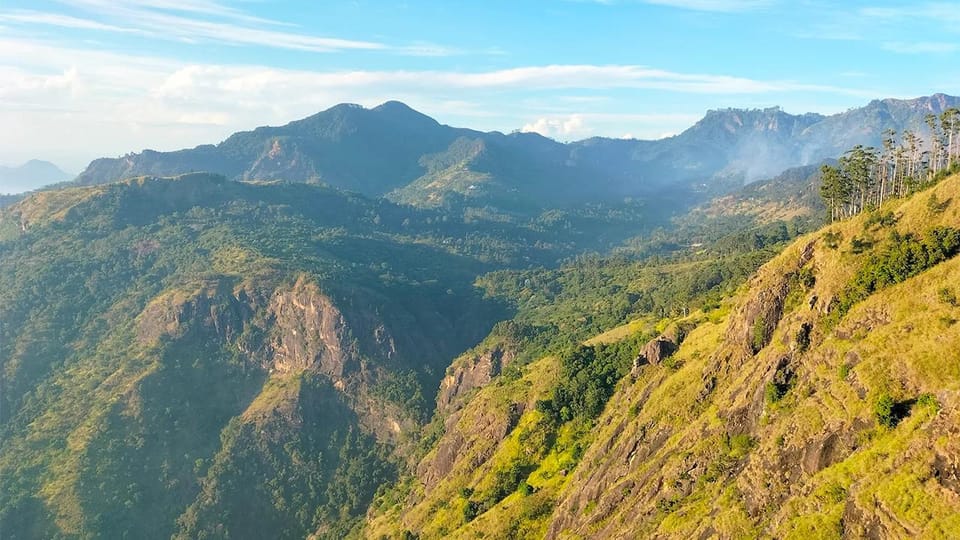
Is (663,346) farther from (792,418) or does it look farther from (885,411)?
(885,411)

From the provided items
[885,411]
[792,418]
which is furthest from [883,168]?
[885,411]

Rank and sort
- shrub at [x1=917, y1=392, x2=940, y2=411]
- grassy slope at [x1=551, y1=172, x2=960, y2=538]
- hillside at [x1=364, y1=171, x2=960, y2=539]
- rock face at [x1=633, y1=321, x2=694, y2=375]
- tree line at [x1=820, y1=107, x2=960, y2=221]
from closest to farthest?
grassy slope at [x1=551, y1=172, x2=960, y2=538]
hillside at [x1=364, y1=171, x2=960, y2=539]
shrub at [x1=917, y1=392, x2=940, y2=411]
tree line at [x1=820, y1=107, x2=960, y2=221]
rock face at [x1=633, y1=321, x2=694, y2=375]

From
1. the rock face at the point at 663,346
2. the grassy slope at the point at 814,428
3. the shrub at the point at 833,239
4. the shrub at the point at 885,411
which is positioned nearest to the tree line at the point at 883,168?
the shrub at the point at 833,239

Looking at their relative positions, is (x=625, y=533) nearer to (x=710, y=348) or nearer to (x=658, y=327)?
(x=710, y=348)

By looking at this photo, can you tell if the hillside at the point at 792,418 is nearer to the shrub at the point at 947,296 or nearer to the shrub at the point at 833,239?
the shrub at the point at 947,296

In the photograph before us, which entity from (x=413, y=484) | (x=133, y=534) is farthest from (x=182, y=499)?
(x=413, y=484)

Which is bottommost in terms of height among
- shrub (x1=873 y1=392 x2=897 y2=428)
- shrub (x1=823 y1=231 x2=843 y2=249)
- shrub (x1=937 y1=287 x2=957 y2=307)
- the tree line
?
shrub (x1=873 y1=392 x2=897 y2=428)

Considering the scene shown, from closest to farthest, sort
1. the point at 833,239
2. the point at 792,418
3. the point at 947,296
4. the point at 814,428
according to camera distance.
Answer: the point at 947,296
the point at 814,428
the point at 792,418
the point at 833,239

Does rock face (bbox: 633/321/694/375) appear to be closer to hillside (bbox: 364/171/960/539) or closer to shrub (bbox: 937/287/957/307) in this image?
hillside (bbox: 364/171/960/539)

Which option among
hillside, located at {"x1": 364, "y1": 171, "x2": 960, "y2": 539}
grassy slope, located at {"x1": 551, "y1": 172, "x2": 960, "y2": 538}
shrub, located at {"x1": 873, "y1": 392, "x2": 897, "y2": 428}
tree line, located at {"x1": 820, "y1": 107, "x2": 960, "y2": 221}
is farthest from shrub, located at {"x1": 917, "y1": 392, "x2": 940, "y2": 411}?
tree line, located at {"x1": 820, "y1": 107, "x2": 960, "y2": 221}
